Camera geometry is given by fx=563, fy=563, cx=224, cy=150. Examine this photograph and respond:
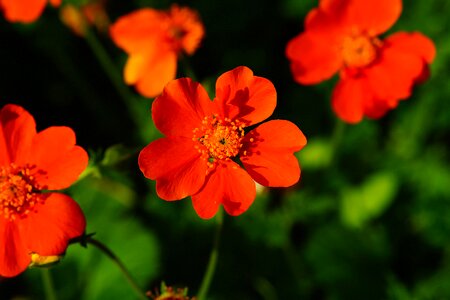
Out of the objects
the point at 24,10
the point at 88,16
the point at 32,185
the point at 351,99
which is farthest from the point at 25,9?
the point at 351,99

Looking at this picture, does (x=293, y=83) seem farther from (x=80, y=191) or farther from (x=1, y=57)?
(x=1, y=57)

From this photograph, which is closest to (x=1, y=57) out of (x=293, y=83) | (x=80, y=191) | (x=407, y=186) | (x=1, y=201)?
(x=80, y=191)

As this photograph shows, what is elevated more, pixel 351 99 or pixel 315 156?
pixel 315 156

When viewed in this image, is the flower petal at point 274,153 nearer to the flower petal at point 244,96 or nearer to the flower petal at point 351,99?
the flower petal at point 244,96

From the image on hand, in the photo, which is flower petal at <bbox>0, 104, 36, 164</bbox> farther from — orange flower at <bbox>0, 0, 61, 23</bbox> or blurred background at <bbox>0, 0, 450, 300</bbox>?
orange flower at <bbox>0, 0, 61, 23</bbox>

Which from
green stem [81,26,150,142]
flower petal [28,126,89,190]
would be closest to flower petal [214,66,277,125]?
flower petal [28,126,89,190]

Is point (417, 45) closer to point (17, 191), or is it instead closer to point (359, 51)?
point (359, 51)


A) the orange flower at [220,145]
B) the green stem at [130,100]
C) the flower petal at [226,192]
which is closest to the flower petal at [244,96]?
the orange flower at [220,145]
